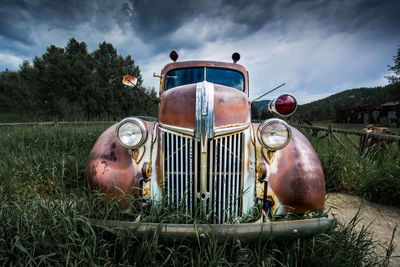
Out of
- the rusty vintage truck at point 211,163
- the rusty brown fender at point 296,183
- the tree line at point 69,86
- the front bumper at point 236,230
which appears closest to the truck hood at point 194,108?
the rusty vintage truck at point 211,163

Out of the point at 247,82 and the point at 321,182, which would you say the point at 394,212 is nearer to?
the point at 321,182

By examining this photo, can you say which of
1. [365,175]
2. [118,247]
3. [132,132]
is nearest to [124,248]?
[118,247]

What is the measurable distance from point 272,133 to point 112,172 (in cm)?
148

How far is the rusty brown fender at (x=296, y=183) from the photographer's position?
62.8 inches

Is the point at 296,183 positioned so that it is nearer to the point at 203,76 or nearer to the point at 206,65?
the point at 203,76

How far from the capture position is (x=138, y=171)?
168 centimetres

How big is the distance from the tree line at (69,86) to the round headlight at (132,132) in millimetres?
19084

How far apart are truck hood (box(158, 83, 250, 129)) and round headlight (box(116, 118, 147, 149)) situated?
0.68 feet

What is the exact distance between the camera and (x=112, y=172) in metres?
1.69

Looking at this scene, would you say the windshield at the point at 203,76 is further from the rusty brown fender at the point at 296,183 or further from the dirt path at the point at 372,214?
the dirt path at the point at 372,214

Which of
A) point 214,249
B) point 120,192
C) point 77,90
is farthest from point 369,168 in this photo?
point 77,90

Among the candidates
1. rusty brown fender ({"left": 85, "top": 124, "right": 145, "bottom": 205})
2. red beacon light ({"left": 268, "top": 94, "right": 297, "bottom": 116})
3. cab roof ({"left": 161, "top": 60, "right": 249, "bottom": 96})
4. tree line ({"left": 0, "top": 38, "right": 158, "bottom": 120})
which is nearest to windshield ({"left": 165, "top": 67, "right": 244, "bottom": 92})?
cab roof ({"left": 161, "top": 60, "right": 249, "bottom": 96})

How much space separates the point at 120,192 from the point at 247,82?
7.89 feet

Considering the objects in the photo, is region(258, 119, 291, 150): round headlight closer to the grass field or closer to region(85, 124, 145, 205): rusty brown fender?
the grass field
